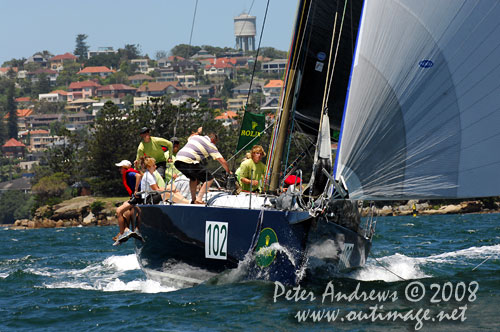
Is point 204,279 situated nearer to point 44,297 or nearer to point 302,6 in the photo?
point 44,297

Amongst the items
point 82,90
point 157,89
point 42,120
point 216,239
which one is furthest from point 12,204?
point 82,90

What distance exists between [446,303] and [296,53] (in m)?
4.83

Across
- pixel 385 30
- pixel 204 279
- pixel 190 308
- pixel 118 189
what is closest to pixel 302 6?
pixel 385 30

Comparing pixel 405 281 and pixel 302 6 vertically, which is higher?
pixel 302 6

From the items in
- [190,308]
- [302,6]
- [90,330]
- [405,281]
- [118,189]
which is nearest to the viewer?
[90,330]

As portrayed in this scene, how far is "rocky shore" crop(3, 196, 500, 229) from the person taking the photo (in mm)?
50875

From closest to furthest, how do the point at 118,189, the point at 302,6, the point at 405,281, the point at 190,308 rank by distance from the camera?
the point at 190,308 → the point at 405,281 → the point at 302,6 → the point at 118,189

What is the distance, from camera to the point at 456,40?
8.73 m

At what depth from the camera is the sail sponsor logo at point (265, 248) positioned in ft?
32.2

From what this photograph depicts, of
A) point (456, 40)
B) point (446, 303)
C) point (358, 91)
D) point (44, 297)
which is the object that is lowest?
point (44, 297)

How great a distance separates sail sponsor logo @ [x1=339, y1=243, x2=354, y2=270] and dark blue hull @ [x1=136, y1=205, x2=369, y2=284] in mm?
79

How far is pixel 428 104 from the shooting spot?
8789 mm

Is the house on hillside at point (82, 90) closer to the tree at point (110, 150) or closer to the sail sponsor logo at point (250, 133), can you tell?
the tree at point (110, 150)

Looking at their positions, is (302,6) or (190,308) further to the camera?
(302,6)
